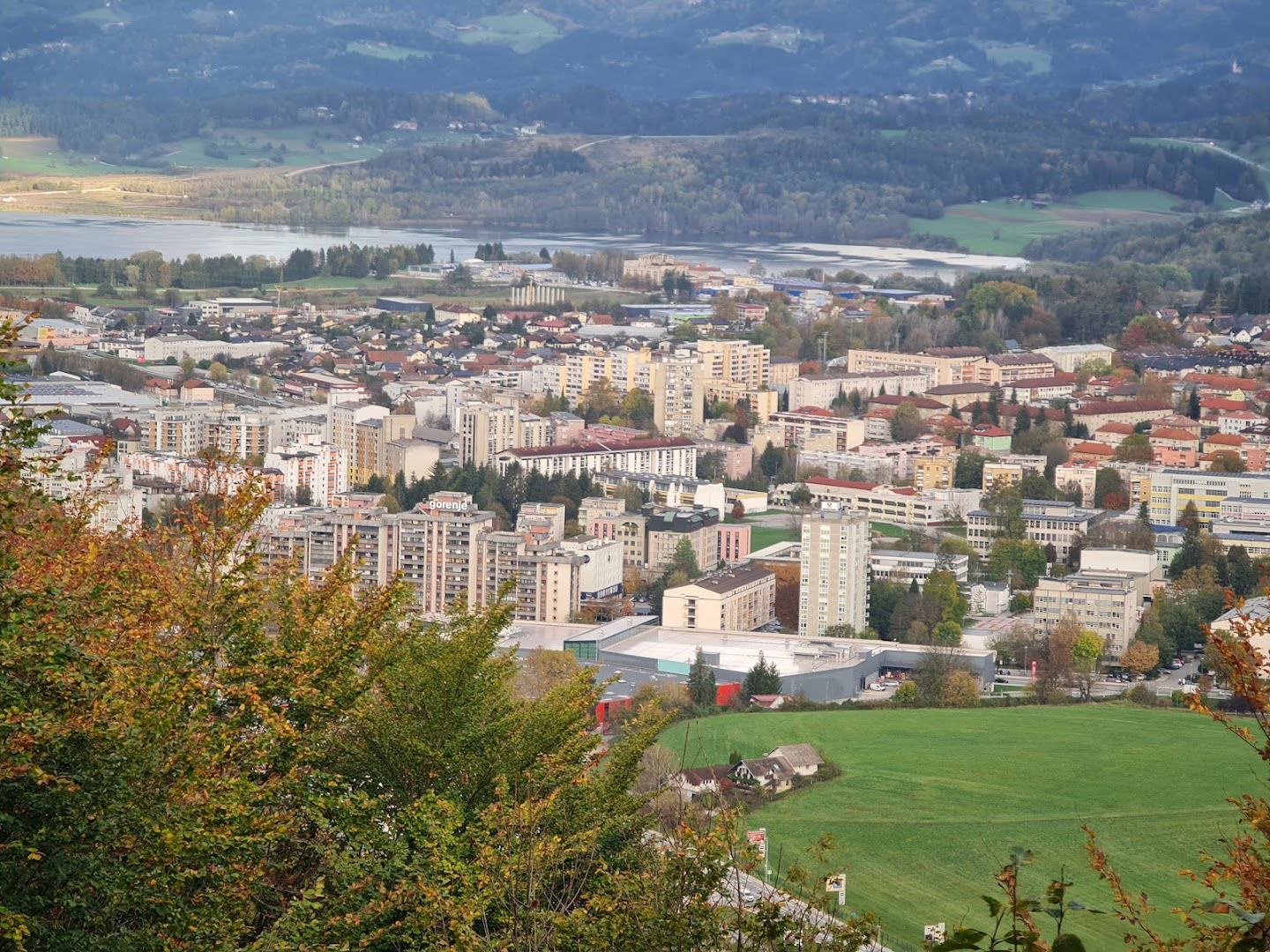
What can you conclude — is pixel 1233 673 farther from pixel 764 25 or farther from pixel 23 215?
pixel 764 25

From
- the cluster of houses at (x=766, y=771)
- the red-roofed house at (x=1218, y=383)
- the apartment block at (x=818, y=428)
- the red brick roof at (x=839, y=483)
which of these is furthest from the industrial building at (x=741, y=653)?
the red-roofed house at (x=1218, y=383)

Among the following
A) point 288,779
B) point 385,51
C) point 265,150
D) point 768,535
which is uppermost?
point 385,51

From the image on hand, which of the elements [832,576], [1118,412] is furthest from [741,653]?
[1118,412]

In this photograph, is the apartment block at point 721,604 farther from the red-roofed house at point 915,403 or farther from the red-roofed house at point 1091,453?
the red-roofed house at point 915,403

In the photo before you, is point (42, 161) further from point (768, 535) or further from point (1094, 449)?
point (768, 535)

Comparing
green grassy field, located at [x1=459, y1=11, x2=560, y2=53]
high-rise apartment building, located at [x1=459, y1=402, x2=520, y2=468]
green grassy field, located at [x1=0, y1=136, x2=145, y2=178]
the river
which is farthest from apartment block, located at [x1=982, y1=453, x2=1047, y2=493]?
green grassy field, located at [x1=459, y1=11, x2=560, y2=53]

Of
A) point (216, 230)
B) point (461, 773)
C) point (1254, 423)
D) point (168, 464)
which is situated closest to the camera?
point (461, 773)

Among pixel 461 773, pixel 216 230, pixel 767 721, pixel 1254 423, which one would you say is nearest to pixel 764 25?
pixel 216 230
